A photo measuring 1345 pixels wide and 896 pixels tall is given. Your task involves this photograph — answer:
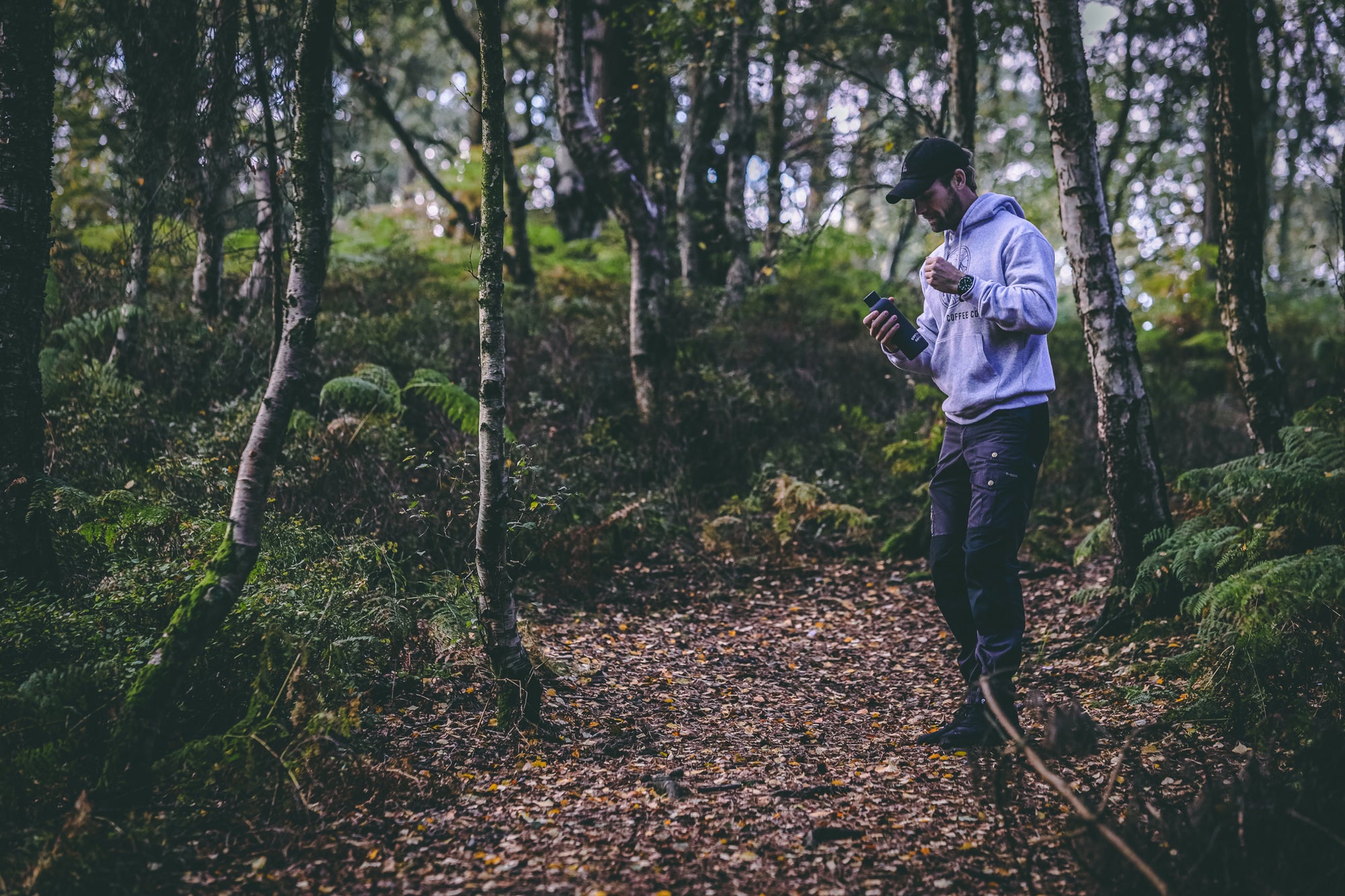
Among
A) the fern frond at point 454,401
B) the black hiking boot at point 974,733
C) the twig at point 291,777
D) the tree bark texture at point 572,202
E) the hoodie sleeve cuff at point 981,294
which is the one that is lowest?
the black hiking boot at point 974,733

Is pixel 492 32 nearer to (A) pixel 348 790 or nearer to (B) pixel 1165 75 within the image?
(A) pixel 348 790

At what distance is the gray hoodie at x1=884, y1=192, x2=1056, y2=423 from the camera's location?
3271mm

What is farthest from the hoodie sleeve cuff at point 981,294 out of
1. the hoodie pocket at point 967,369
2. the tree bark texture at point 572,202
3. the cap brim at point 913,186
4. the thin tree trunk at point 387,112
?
the tree bark texture at point 572,202

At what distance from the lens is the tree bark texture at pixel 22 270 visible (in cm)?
363

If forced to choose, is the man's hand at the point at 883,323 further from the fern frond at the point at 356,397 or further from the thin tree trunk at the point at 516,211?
the thin tree trunk at the point at 516,211

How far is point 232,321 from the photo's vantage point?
8672 mm

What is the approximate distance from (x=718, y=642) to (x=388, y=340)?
18.0 feet

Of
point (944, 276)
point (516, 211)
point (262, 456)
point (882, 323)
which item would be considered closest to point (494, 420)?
point (262, 456)

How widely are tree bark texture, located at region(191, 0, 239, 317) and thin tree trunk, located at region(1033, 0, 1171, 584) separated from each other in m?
4.80

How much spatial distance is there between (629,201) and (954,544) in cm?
545

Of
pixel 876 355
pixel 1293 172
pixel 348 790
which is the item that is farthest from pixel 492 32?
pixel 1293 172

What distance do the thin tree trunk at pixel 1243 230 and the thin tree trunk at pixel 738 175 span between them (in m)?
5.71

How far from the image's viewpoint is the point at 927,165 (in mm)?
3574

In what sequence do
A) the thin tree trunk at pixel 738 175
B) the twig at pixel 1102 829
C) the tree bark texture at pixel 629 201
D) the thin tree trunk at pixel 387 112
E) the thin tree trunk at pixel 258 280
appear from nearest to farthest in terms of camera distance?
the twig at pixel 1102 829 < the tree bark texture at pixel 629 201 < the thin tree trunk at pixel 258 280 < the thin tree trunk at pixel 387 112 < the thin tree trunk at pixel 738 175
